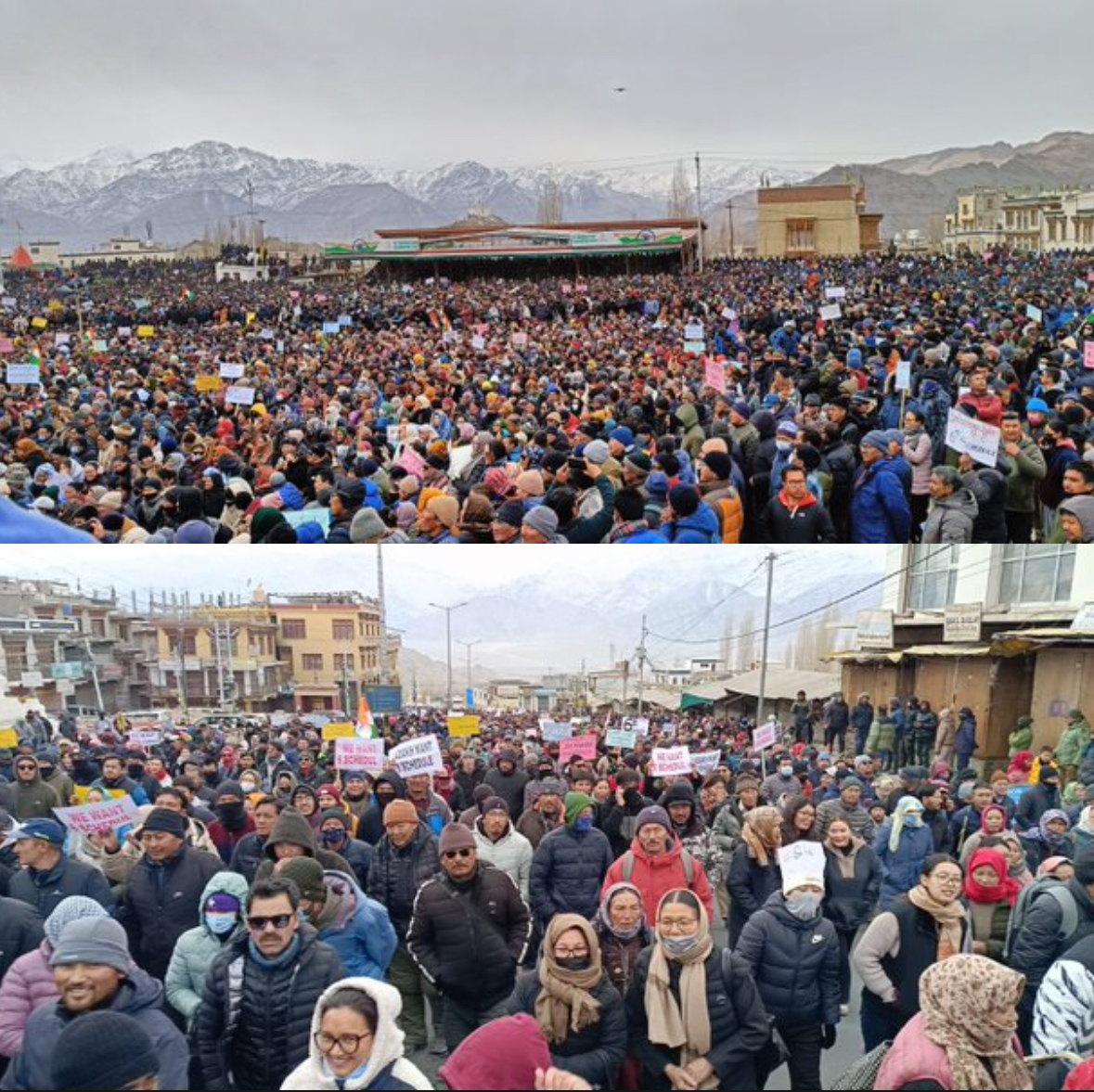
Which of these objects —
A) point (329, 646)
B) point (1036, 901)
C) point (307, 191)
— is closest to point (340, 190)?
point (307, 191)

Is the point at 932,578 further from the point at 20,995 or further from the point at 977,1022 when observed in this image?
the point at 20,995

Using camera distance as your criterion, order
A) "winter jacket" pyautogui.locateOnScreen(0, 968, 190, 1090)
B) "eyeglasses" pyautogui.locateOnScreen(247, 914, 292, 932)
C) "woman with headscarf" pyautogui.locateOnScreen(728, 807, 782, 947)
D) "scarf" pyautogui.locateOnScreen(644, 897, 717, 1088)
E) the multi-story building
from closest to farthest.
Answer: "winter jacket" pyautogui.locateOnScreen(0, 968, 190, 1090)
"eyeglasses" pyautogui.locateOnScreen(247, 914, 292, 932)
"scarf" pyautogui.locateOnScreen(644, 897, 717, 1088)
"woman with headscarf" pyautogui.locateOnScreen(728, 807, 782, 947)
the multi-story building

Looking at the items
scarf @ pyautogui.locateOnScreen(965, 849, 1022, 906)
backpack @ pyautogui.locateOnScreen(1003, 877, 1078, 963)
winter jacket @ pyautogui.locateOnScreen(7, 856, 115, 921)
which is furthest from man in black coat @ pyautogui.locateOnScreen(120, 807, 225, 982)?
backpack @ pyautogui.locateOnScreen(1003, 877, 1078, 963)

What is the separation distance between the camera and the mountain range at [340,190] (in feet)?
85.2

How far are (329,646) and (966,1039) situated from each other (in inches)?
179

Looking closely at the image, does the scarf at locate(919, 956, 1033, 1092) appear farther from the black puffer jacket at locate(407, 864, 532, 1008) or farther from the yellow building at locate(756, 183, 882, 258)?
the yellow building at locate(756, 183, 882, 258)

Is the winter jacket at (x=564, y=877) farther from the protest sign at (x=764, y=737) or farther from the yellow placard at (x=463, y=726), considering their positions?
the protest sign at (x=764, y=737)

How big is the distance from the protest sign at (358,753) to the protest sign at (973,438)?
128 inches

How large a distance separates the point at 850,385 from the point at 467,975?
6.05 meters

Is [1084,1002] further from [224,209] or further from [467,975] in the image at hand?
[224,209]

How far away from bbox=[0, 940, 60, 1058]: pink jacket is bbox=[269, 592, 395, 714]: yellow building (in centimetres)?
315

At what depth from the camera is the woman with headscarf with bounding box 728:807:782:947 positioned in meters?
4.42

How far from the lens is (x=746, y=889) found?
4441 mm

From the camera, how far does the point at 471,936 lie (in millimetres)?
3672
